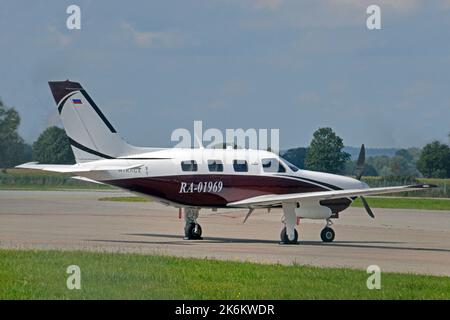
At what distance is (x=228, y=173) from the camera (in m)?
30.8

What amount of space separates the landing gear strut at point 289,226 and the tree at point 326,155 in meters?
12.9

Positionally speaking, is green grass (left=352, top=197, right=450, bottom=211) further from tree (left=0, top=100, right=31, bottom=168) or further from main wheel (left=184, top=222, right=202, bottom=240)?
main wheel (left=184, top=222, right=202, bottom=240)

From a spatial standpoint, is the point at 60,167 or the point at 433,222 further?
the point at 433,222

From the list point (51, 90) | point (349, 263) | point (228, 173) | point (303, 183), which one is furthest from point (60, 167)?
point (349, 263)

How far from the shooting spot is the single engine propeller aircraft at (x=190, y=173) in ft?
98.9

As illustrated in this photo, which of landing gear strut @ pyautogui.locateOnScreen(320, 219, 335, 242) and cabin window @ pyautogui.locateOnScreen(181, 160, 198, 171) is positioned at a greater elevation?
cabin window @ pyautogui.locateOnScreen(181, 160, 198, 171)

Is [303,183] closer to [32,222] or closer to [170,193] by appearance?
[170,193]

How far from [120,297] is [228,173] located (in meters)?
14.6

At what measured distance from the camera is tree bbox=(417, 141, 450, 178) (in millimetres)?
84500

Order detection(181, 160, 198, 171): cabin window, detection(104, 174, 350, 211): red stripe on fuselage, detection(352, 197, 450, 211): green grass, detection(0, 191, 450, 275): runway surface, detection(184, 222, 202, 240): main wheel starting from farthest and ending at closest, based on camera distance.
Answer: detection(352, 197, 450, 211): green grass, detection(184, 222, 202, 240): main wheel, detection(181, 160, 198, 171): cabin window, detection(104, 174, 350, 211): red stripe on fuselage, detection(0, 191, 450, 275): runway surface

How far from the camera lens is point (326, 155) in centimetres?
4500

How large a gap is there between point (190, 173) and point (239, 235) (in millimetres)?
4629

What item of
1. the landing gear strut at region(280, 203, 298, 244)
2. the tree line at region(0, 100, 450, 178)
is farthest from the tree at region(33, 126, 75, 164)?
the landing gear strut at region(280, 203, 298, 244)

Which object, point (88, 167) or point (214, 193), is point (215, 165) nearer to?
point (214, 193)
